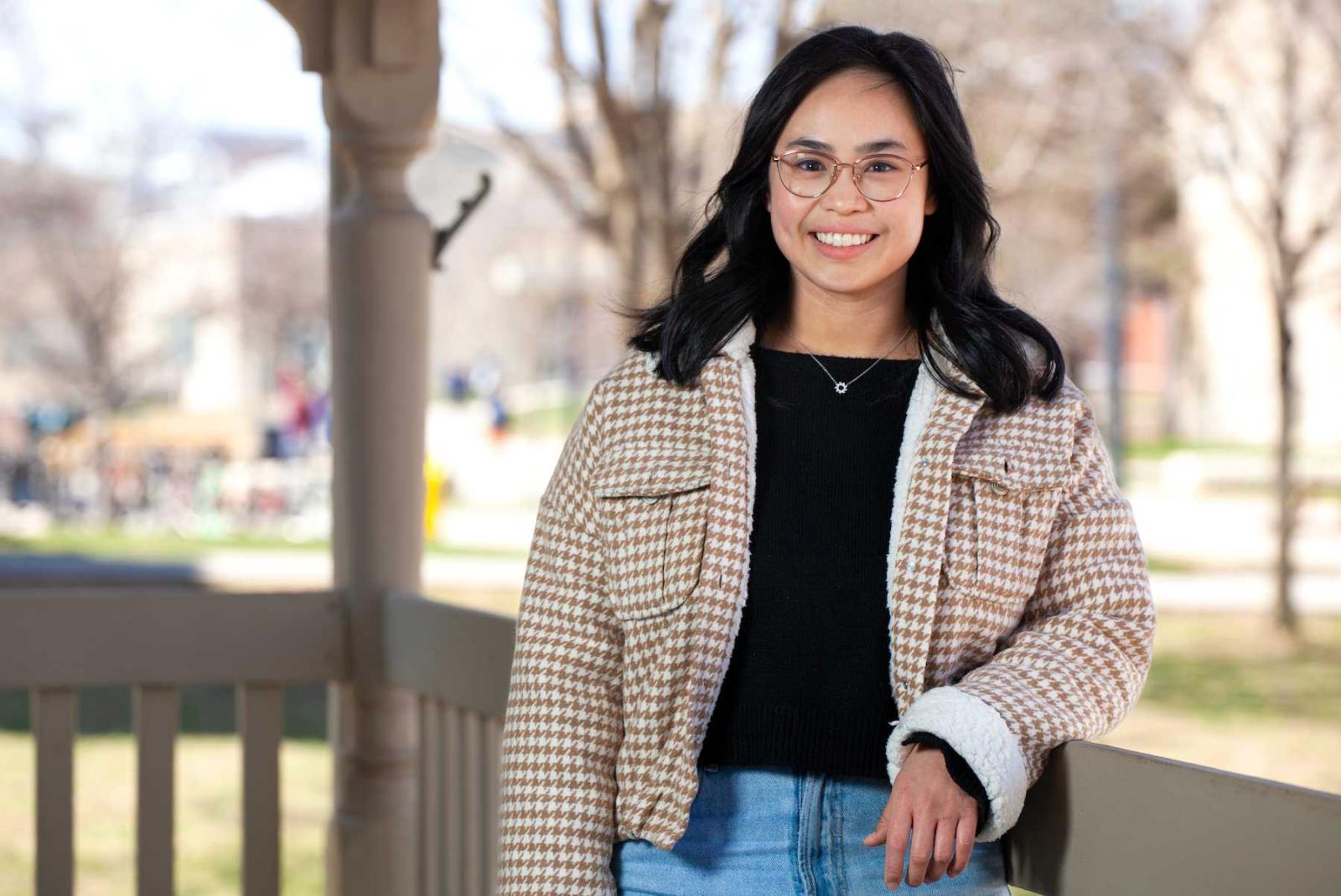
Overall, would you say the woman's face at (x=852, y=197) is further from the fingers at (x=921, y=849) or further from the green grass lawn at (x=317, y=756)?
the green grass lawn at (x=317, y=756)

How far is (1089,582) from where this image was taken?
1830 mm

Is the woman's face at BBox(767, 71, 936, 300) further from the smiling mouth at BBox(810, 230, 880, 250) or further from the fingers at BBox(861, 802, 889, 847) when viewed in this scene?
the fingers at BBox(861, 802, 889, 847)

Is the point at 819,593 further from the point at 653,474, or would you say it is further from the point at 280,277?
the point at 280,277

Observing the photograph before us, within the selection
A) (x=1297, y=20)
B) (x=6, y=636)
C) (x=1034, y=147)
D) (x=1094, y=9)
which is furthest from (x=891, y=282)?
(x=1034, y=147)

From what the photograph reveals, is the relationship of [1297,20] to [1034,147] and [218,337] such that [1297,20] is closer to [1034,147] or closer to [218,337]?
[1034,147]

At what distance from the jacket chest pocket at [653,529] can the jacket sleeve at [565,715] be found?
0.04 m

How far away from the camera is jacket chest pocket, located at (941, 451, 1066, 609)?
1818 mm

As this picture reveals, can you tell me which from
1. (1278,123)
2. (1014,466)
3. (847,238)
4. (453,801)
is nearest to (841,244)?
(847,238)

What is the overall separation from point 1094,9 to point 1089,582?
30.8ft

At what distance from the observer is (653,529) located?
190 cm

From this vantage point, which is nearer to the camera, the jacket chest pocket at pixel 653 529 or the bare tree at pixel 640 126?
the jacket chest pocket at pixel 653 529

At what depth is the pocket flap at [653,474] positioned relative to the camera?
1890 mm

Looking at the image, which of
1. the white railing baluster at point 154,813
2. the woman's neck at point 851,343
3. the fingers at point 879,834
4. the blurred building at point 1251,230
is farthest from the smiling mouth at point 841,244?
the blurred building at point 1251,230

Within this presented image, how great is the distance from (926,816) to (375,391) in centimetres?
189
